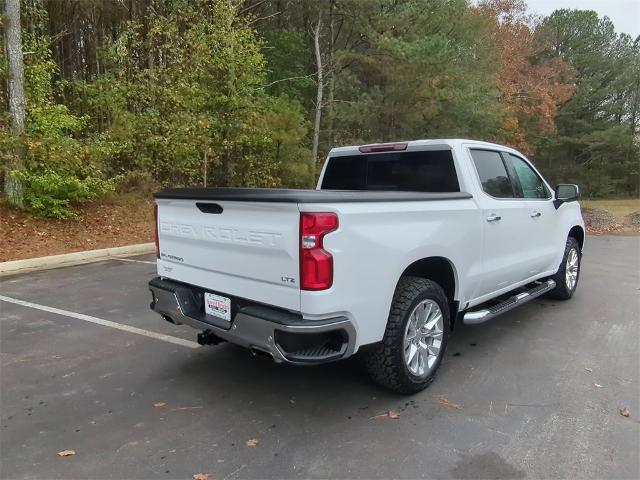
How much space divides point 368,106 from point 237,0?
697 centimetres

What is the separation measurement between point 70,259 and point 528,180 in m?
8.09

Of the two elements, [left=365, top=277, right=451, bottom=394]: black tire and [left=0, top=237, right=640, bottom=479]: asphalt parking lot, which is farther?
[left=365, top=277, right=451, bottom=394]: black tire

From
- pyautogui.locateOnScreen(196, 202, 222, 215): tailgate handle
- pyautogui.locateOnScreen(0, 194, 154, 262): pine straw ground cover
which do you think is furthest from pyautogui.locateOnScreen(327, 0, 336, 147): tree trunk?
pyautogui.locateOnScreen(196, 202, 222, 215): tailgate handle

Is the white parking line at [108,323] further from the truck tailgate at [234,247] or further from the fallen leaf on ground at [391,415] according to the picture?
the fallen leaf on ground at [391,415]

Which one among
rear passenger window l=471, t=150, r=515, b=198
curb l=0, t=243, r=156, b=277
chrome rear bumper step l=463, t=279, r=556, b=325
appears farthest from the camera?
curb l=0, t=243, r=156, b=277

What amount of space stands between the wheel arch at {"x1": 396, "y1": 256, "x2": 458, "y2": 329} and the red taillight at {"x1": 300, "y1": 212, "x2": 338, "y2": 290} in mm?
928

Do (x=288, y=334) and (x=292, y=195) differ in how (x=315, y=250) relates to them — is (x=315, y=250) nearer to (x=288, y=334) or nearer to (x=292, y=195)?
(x=292, y=195)

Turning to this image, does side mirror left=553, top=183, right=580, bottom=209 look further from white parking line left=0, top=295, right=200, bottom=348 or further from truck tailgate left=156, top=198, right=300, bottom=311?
white parking line left=0, top=295, right=200, bottom=348

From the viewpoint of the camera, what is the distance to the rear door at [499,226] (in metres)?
4.29

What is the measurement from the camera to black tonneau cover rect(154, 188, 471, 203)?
2832 millimetres

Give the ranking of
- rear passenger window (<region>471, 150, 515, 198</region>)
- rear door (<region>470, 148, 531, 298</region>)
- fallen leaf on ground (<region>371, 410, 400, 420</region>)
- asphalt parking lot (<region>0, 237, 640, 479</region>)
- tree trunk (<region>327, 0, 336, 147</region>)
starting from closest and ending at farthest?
1. asphalt parking lot (<region>0, 237, 640, 479</region>)
2. fallen leaf on ground (<region>371, 410, 400, 420</region>)
3. rear door (<region>470, 148, 531, 298</region>)
4. rear passenger window (<region>471, 150, 515, 198</region>)
5. tree trunk (<region>327, 0, 336, 147</region>)

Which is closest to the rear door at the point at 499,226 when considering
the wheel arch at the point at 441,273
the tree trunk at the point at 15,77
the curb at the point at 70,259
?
the wheel arch at the point at 441,273

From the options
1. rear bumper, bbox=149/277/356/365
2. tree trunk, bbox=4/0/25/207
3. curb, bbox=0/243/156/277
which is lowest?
curb, bbox=0/243/156/277

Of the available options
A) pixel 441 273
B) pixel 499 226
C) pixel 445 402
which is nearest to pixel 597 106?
pixel 499 226
